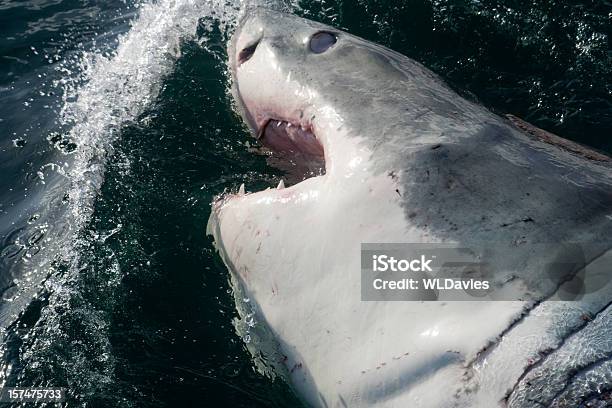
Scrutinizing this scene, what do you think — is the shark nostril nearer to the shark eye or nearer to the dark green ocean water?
the shark eye

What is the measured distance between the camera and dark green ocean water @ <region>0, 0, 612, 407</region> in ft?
8.77

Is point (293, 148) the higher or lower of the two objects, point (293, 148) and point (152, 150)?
the higher

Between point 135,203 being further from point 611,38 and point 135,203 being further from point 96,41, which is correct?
point 611,38

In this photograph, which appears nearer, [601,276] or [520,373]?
[520,373]

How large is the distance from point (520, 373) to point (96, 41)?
194 inches

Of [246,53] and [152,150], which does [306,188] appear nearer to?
[246,53]

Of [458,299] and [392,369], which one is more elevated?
[458,299]

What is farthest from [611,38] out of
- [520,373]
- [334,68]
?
[520,373]

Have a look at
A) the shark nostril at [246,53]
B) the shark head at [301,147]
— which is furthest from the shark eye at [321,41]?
the shark nostril at [246,53]

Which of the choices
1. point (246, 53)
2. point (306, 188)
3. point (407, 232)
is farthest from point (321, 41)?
point (407, 232)

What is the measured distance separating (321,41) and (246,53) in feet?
1.14

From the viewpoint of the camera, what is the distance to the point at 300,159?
2549mm

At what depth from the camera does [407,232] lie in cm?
184

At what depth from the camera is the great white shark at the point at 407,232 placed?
1.57 meters
